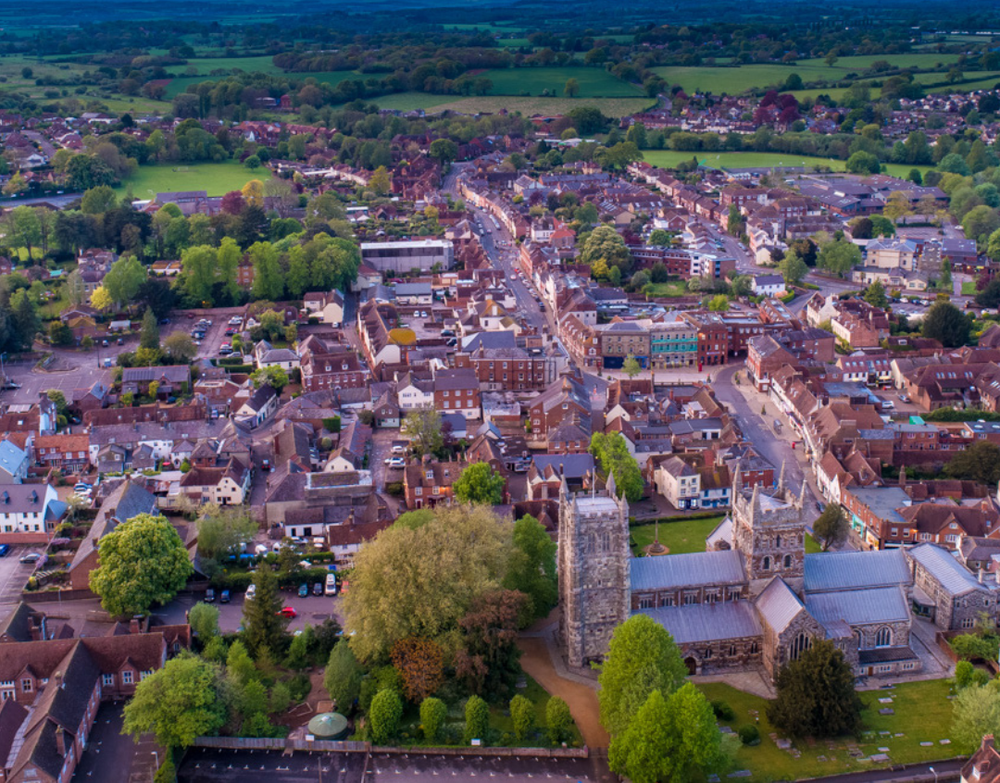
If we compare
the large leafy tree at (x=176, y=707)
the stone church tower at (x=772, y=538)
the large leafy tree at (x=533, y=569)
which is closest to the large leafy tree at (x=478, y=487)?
the large leafy tree at (x=533, y=569)

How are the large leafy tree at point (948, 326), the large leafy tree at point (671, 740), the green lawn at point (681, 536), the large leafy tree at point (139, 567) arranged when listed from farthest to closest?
the large leafy tree at point (948, 326)
the green lawn at point (681, 536)
the large leafy tree at point (139, 567)
the large leafy tree at point (671, 740)

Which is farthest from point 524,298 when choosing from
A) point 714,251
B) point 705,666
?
point 705,666

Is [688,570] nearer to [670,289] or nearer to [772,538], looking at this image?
[772,538]

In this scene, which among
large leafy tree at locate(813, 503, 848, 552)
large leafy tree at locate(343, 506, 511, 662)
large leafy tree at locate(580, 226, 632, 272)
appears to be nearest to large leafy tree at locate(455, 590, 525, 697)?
large leafy tree at locate(343, 506, 511, 662)

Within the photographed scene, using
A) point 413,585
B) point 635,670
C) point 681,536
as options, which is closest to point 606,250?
point 681,536

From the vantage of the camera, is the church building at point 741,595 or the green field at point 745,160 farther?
the green field at point 745,160

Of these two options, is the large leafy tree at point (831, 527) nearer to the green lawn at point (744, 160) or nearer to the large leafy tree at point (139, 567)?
the large leafy tree at point (139, 567)

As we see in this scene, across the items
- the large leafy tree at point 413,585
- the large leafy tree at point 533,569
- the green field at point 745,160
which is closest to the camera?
the large leafy tree at point 413,585
